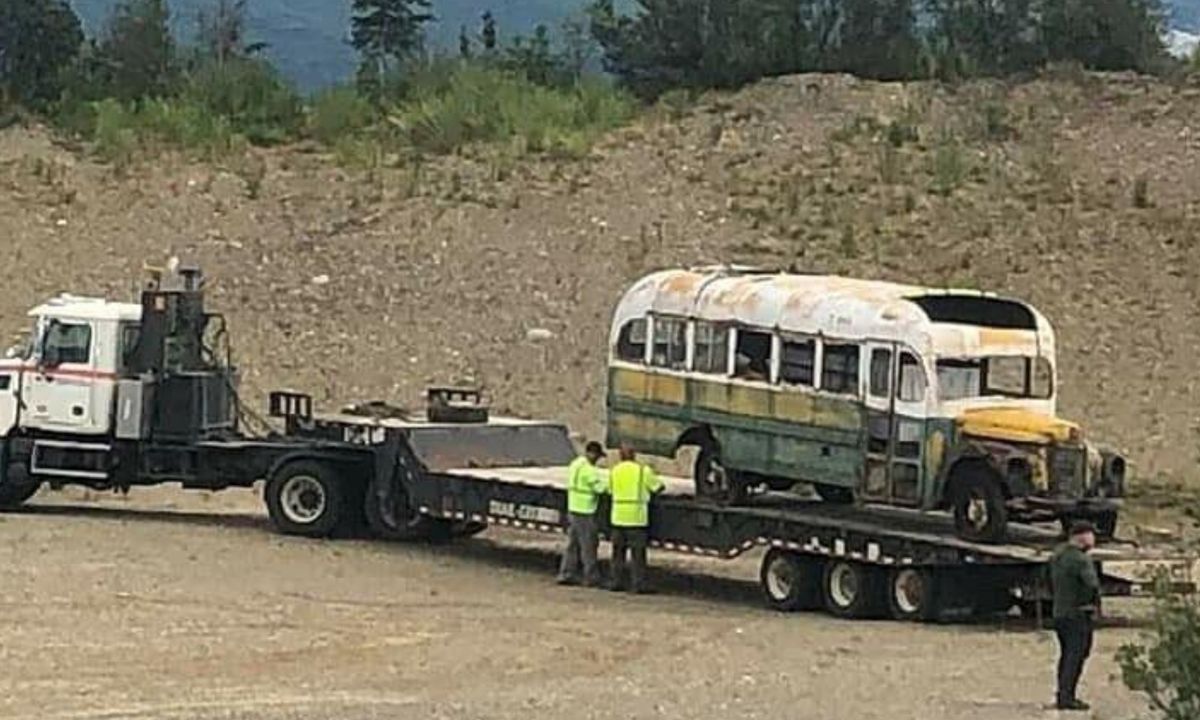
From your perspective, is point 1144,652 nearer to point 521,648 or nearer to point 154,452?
point 521,648

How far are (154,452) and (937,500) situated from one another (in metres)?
11.3

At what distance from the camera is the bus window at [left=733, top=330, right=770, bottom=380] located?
31.3 metres

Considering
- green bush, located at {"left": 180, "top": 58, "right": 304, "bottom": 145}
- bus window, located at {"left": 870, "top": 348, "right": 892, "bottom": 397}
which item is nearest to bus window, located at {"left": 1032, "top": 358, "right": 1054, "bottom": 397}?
bus window, located at {"left": 870, "top": 348, "right": 892, "bottom": 397}

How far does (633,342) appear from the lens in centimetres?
3303

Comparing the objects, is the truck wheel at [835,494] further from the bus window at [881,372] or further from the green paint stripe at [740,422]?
the bus window at [881,372]

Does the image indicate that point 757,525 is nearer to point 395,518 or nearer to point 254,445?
point 395,518

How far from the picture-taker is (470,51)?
6525 cm

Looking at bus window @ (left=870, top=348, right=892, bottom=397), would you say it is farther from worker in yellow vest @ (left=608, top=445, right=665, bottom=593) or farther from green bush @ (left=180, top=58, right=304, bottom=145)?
green bush @ (left=180, top=58, right=304, bottom=145)

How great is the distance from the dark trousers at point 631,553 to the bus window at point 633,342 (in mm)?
2094

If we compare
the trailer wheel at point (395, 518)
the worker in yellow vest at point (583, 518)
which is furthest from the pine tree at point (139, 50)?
the worker in yellow vest at point (583, 518)

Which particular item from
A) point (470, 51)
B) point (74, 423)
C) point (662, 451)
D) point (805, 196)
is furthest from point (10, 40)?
point (662, 451)

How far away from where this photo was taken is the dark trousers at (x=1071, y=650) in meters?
23.1

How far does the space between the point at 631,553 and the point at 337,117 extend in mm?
27939

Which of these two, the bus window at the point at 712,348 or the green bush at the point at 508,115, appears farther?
the green bush at the point at 508,115
